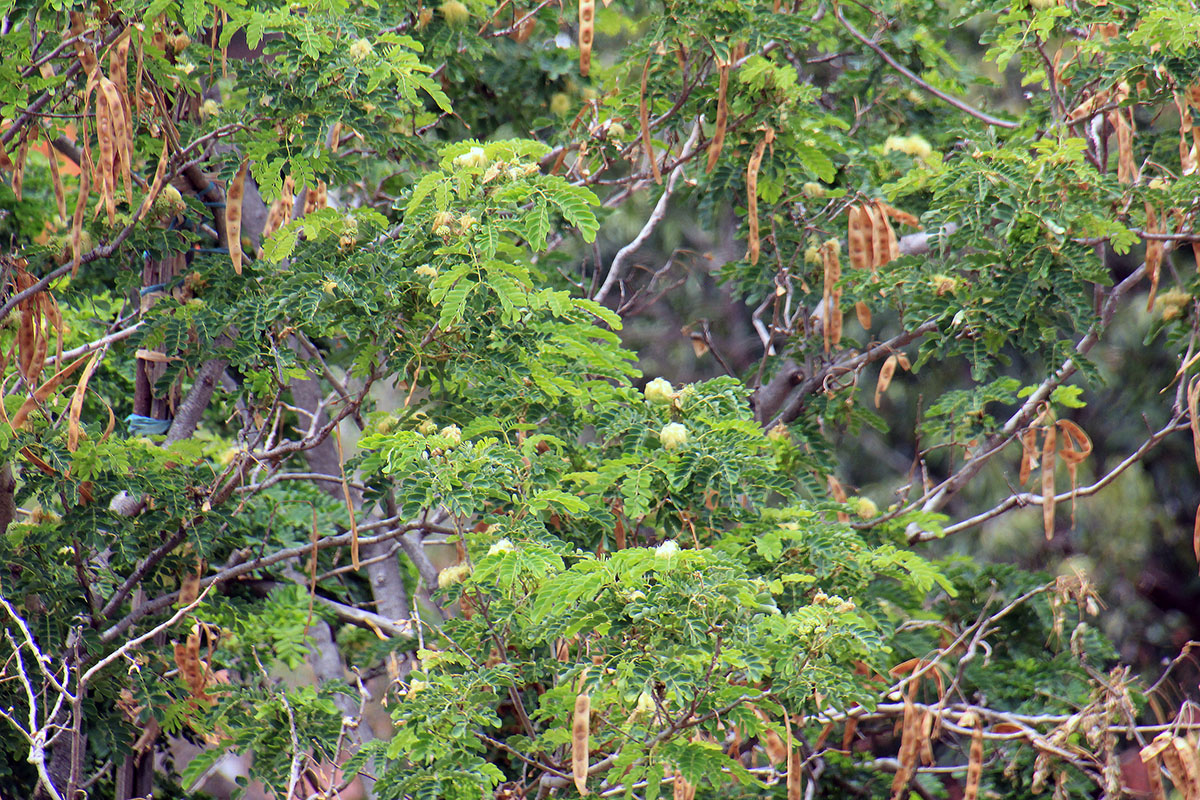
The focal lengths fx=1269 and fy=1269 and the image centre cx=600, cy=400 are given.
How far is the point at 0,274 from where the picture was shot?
482 cm

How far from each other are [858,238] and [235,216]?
2.54 metres

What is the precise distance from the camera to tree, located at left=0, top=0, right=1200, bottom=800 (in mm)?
3996

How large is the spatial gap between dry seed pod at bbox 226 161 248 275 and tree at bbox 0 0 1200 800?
0.02 m

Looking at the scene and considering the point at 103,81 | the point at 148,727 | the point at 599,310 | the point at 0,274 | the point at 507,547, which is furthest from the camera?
the point at 148,727

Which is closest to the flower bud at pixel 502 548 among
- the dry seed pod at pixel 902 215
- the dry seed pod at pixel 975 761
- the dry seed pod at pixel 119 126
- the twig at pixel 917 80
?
the dry seed pod at pixel 119 126

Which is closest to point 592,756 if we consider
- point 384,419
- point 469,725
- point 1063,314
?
point 469,725

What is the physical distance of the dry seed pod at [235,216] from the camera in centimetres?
457

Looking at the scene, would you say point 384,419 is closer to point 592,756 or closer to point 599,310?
point 599,310

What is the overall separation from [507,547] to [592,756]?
998mm

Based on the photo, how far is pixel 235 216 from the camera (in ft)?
15.2

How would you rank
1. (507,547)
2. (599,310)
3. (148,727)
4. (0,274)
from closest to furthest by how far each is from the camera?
(507,547) < (599,310) < (0,274) < (148,727)

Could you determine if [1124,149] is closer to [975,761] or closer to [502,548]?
[975,761]

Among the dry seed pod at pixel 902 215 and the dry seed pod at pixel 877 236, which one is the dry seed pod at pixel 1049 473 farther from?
the dry seed pod at pixel 902 215

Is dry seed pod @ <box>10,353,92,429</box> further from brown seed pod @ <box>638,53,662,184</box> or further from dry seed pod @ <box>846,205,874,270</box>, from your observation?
dry seed pod @ <box>846,205,874,270</box>
